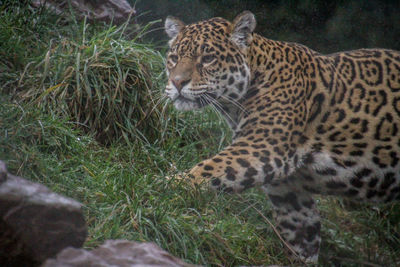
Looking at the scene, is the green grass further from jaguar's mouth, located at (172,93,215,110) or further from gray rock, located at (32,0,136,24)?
jaguar's mouth, located at (172,93,215,110)

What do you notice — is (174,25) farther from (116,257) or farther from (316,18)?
(116,257)

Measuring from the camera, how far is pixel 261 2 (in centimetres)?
668

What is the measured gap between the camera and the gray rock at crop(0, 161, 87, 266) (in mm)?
2523

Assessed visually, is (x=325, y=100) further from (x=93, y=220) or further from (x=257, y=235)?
(x=93, y=220)

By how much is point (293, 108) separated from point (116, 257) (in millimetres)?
3025

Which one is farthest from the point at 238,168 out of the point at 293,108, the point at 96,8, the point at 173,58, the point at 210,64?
the point at 96,8

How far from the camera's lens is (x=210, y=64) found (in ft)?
16.5

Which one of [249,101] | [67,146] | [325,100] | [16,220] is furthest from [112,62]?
[16,220]

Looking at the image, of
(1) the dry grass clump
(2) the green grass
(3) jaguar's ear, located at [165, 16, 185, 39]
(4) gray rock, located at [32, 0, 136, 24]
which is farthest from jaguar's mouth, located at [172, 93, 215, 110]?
(4) gray rock, located at [32, 0, 136, 24]

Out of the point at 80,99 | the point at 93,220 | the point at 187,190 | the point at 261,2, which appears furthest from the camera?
the point at 261,2

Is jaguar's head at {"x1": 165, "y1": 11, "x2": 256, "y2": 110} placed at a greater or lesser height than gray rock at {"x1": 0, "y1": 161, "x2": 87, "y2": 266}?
greater

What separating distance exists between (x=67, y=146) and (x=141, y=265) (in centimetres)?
310

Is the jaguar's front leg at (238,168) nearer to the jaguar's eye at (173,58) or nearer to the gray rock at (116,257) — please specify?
the jaguar's eye at (173,58)

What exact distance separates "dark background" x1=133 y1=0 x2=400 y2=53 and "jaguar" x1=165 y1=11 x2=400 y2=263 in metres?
1.25
